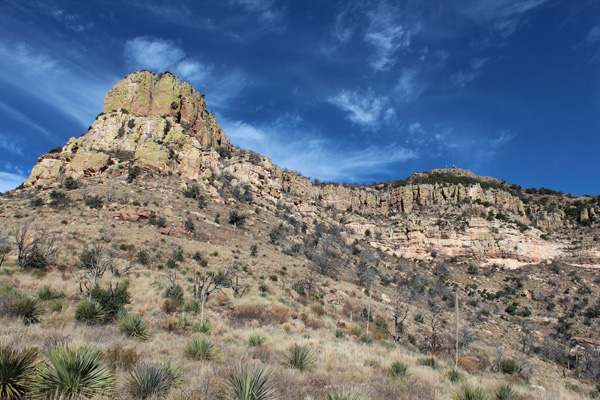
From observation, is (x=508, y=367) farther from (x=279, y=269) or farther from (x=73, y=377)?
(x=73, y=377)

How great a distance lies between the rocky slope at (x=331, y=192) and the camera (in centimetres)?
3944

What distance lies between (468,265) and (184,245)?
46.2m

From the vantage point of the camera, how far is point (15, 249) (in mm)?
17500

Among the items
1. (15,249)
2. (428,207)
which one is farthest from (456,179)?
(15,249)

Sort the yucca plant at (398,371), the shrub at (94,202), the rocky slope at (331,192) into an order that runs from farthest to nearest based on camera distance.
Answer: the rocky slope at (331,192) < the shrub at (94,202) < the yucca plant at (398,371)

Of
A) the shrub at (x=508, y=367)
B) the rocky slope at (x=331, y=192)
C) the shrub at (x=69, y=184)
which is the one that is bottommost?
the shrub at (x=508, y=367)

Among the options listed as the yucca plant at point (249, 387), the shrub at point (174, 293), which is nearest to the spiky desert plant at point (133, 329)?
the yucca plant at point (249, 387)

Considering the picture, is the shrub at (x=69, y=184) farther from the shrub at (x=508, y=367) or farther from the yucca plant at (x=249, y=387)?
the shrub at (x=508, y=367)

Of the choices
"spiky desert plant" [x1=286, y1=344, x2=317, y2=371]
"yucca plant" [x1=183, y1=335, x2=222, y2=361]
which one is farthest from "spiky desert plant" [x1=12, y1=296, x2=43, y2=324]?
"spiky desert plant" [x1=286, y1=344, x2=317, y2=371]

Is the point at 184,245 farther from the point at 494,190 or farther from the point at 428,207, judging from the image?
the point at 494,190

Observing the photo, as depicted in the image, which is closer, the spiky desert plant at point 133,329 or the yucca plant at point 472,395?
the yucca plant at point 472,395

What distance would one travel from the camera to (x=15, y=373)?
3662 millimetres

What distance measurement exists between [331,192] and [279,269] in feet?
165

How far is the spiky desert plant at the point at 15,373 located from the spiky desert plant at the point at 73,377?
11 cm
